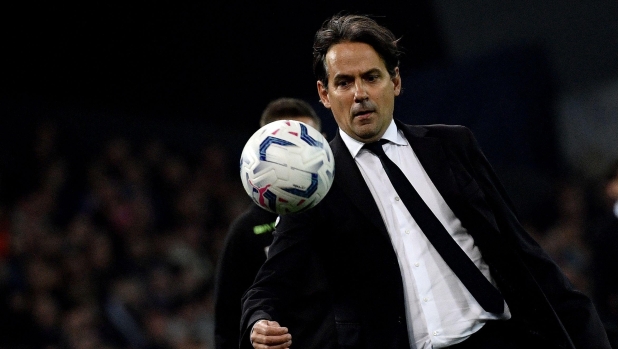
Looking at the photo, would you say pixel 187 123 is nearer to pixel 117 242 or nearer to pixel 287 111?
pixel 117 242

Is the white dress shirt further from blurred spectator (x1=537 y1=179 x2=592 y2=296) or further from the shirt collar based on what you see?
blurred spectator (x1=537 y1=179 x2=592 y2=296)

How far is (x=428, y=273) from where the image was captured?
2947mm

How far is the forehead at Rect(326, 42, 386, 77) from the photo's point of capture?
3.07 metres

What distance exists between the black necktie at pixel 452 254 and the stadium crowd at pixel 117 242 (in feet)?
16.0

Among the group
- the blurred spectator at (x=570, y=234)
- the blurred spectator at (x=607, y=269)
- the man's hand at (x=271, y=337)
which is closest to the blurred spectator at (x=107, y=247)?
the blurred spectator at (x=570, y=234)

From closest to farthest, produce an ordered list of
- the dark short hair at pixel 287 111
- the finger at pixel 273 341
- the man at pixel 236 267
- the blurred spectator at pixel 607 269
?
the finger at pixel 273 341
the man at pixel 236 267
the dark short hair at pixel 287 111
the blurred spectator at pixel 607 269

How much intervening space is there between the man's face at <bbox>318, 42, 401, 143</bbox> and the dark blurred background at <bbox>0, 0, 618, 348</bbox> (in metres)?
2.93

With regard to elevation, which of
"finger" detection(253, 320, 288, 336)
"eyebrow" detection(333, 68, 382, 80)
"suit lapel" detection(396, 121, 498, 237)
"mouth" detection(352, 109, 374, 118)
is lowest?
"finger" detection(253, 320, 288, 336)

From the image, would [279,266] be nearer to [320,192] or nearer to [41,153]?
[320,192]

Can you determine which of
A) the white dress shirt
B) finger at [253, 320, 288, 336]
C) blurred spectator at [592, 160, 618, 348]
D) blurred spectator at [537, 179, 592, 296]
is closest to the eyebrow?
Result: the white dress shirt

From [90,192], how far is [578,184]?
4.84 meters

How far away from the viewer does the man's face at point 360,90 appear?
3057 millimetres

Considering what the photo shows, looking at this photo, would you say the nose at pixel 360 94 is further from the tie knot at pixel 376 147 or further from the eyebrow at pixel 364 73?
the tie knot at pixel 376 147

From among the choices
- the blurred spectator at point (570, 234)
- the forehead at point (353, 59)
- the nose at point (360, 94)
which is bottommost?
the blurred spectator at point (570, 234)
